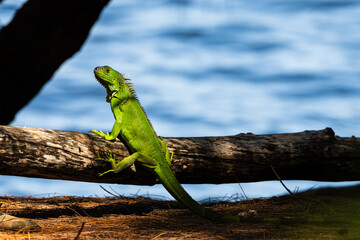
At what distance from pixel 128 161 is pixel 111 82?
86cm

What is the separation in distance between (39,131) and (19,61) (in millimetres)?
3296

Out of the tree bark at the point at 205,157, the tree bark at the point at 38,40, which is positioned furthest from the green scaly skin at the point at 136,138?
the tree bark at the point at 38,40

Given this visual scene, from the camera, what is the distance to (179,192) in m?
3.92

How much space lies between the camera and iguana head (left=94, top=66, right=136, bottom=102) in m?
4.10

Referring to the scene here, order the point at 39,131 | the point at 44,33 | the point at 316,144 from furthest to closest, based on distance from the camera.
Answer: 1. the point at 44,33
2. the point at 316,144
3. the point at 39,131

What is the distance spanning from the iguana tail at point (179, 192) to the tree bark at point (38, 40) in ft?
12.1

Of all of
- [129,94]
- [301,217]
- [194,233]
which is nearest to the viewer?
[194,233]

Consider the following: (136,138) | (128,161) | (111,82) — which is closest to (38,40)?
(111,82)

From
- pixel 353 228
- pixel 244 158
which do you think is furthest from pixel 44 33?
pixel 353 228

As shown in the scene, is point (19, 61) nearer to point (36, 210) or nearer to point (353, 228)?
point (36, 210)

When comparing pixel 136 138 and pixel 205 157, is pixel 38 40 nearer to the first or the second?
pixel 136 138

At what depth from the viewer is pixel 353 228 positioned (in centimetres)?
245

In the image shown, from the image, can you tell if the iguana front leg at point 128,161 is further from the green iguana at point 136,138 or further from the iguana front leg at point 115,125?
the iguana front leg at point 115,125

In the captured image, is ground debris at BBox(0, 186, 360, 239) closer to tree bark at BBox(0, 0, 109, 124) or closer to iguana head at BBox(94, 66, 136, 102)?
iguana head at BBox(94, 66, 136, 102)
